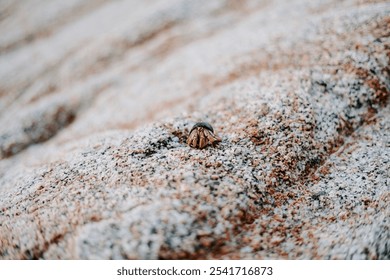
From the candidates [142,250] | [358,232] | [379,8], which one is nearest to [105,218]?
[142,250]

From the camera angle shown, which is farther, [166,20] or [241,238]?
[166,20]

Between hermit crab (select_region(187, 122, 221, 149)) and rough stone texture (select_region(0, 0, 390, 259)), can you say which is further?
hermit crab (select_region(187, 122, 221, 149))

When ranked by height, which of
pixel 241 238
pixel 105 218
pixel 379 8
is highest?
pixel 379 8
